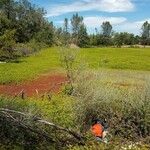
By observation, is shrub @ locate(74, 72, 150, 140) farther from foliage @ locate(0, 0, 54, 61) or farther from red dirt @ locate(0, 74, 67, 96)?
foliage @ locate(0, 0, 54, 61)

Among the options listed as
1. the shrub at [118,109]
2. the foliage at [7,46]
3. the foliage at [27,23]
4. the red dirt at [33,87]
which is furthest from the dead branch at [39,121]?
the foliage at [27,23]

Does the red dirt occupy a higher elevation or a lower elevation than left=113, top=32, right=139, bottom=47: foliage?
higher

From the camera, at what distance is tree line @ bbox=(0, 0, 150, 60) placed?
51.5 metres

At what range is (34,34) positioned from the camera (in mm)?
87438

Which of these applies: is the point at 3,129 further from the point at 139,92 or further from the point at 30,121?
→ the point at 139,92

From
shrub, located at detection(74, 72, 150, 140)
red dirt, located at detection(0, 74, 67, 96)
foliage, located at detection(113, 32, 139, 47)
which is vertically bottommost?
foliage, located at detection(113, 32, 139, 47)

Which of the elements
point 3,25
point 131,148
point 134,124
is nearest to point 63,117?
point 134,124

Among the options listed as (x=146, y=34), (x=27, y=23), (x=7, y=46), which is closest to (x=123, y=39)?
(x=146, y=34)

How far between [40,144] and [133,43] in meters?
120

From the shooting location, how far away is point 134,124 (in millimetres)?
12508

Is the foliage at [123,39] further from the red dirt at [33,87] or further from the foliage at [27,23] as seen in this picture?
the red dirt at [33,87]

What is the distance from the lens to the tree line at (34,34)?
169 feet

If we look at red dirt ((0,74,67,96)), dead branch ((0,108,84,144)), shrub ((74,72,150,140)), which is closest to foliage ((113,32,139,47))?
red dirt ((0,74,67,96))

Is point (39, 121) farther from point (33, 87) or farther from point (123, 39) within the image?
point (123, 39)
